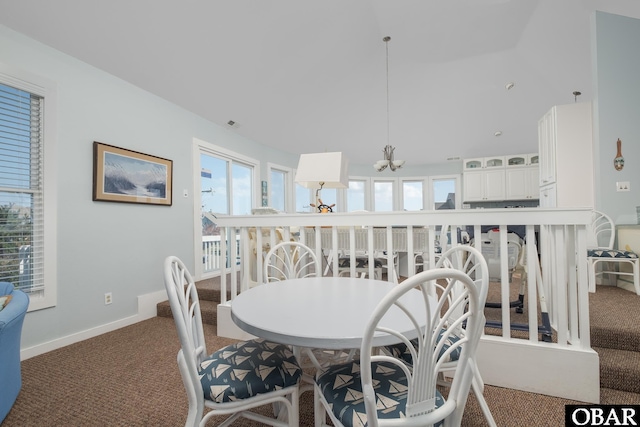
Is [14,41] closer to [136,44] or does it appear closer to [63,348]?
[136,44]

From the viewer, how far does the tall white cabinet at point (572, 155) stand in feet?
10.9

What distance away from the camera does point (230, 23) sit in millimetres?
2889

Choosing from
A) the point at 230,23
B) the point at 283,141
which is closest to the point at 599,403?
the point at 230,23

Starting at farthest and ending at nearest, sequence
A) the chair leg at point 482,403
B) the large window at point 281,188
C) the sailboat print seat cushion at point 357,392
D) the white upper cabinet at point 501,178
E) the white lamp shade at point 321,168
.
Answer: the white upper cabinet at point 501,178, the large window at point 281,188, the white lamp shade at point 321,168, the chair leg at point 482,403, the sailboat print seat cushion at point 357,392

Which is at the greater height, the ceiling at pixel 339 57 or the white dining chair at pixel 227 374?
the ceiling at pixel 339 57

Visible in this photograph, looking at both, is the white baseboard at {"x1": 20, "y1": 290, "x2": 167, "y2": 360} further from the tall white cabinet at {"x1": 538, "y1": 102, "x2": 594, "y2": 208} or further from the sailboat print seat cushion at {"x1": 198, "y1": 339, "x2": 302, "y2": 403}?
the tall white cabinet at {"x1": 538, "y1": 102, "x2": 594, "y2": 208}

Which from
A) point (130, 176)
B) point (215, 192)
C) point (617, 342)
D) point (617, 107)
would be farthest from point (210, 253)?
point (617, 107)

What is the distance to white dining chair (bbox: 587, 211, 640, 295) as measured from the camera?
2740mm

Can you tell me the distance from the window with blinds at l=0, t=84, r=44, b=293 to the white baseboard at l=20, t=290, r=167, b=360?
0.45 meters

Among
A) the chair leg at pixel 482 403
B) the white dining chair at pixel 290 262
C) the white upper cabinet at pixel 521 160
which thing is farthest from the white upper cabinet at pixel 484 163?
the chair leg at pixel 482 403

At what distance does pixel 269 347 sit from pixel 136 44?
2.99m

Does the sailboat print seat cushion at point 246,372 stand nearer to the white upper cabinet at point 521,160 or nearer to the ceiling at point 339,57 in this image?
the ceiling at point 339,57

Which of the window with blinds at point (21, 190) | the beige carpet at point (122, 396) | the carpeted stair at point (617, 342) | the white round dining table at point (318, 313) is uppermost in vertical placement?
the window with blinds at point (21, 190)

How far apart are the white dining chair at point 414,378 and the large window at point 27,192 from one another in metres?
2.62
